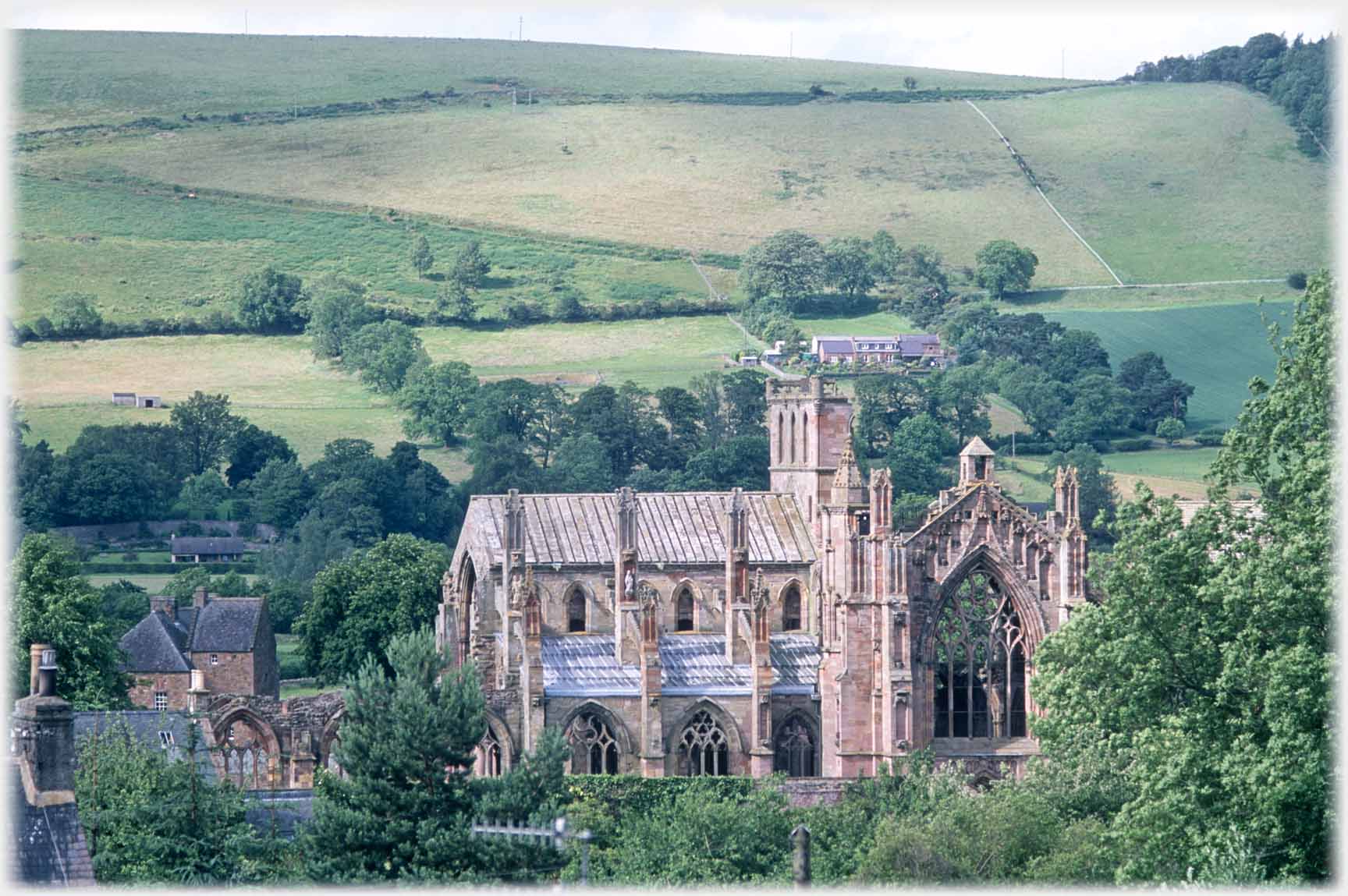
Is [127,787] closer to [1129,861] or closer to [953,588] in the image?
[1129,861]

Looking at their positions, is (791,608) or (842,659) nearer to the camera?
(842,659)

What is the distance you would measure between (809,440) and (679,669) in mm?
15087

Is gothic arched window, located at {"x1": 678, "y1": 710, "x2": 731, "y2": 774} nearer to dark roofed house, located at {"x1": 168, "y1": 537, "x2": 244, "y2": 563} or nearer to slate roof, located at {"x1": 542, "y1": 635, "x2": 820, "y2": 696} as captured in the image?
slate roof, located at {"x1": 542, "y1": 635, "x2": 820, "y2": 696}

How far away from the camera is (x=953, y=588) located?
290ft

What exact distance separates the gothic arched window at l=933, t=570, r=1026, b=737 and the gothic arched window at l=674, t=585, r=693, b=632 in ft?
45.5

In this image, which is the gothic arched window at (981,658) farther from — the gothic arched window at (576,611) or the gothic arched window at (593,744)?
the gothic arched window at (576,611)

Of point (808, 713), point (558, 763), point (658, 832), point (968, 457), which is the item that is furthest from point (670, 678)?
point (558, 763)

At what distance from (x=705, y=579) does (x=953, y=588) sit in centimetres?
1418


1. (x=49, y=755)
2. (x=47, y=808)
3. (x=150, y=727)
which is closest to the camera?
(x=47, y=808)

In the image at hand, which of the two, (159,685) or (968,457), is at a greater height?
(968,457)

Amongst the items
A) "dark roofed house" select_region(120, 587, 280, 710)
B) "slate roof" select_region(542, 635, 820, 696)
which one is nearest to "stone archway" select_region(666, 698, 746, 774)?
"slate roof" select_region(542, 635, 820, 696)

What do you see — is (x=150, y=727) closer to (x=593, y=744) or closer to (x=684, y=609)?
(x=593, y=744)

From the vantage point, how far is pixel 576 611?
99125 mm

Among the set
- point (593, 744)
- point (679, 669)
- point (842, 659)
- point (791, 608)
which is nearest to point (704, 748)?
point (679, 669)
